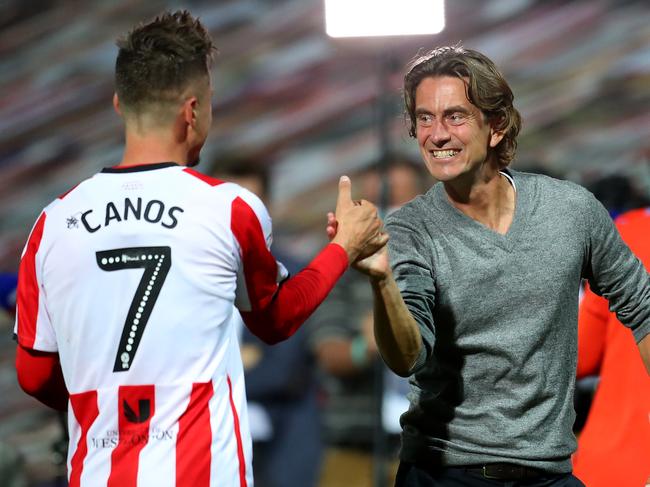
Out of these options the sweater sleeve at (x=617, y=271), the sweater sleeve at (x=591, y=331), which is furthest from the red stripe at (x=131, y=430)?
the sweater sleeve at (x=591, y=331)

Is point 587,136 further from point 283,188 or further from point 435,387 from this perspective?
point 435,387

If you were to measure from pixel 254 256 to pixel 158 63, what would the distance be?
18.2 inches

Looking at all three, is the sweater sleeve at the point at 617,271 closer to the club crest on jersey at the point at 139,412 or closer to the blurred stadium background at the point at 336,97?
the club crest on jersey at the point at 139,412

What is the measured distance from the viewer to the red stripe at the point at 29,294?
85.5 inches

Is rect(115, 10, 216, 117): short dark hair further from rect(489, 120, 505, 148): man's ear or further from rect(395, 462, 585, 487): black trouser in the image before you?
rect(395, 462, 585, 487): black trouser

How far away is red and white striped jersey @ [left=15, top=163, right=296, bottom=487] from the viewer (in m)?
2.07

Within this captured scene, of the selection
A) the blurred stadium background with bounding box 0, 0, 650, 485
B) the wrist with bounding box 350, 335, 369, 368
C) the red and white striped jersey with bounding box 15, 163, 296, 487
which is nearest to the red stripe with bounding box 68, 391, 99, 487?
the red and white striped jersey with bounding box 15, 163, 296, 487

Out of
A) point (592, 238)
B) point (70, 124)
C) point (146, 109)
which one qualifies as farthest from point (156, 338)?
point (70, 124)

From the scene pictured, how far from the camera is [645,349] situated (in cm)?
250

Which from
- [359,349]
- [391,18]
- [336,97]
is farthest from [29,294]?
[336,97]

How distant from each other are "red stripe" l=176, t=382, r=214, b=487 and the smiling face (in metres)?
0.78

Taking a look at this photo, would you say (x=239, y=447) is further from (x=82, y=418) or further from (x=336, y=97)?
(x=336, y=97)

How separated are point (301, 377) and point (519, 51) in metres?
2.15

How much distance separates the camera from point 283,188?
5477 mm
